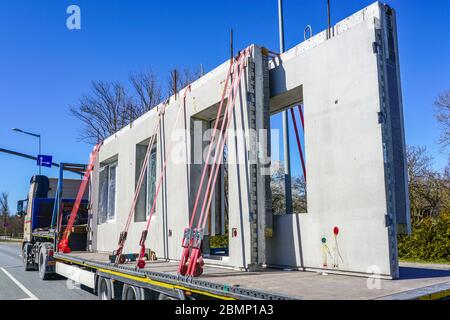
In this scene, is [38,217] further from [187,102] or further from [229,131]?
[229,131]

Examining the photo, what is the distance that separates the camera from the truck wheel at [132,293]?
6.13 meters

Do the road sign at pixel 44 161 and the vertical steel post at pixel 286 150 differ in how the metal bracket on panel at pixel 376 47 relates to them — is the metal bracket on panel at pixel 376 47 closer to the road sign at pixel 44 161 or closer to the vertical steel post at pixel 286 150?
the vertical steel post at pixel 286 150

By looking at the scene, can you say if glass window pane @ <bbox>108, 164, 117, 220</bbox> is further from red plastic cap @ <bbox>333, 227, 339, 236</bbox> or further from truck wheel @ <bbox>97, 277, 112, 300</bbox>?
red plastic cap @ <bbox>333, 227, 339, 236</bbox>

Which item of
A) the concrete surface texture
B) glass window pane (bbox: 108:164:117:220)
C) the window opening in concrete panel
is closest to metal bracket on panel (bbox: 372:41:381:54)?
the concrete surface texture

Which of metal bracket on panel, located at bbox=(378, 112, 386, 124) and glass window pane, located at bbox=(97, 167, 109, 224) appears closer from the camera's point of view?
metal bracket on panel, located at bbox=(378, 112, 386, 124)

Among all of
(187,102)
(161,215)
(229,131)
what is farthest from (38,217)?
(229,131)

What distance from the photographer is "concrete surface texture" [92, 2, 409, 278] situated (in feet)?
16.7

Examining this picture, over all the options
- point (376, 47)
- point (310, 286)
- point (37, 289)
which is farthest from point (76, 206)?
point (376, 47)

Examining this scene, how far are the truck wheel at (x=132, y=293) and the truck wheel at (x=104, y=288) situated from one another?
0.70 m

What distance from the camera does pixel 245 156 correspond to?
6.70 meters

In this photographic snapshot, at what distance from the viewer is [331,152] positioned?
574 cm

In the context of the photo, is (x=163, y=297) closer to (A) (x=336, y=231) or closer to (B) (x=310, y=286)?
(B) (x=310, y=286)

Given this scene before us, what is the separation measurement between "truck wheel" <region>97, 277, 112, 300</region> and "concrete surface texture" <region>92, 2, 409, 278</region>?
79.3 inches

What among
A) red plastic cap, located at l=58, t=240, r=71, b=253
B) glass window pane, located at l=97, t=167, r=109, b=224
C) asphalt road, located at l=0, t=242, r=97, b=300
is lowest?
asphalt road, located at l=0, t=242, r=97, b=300
